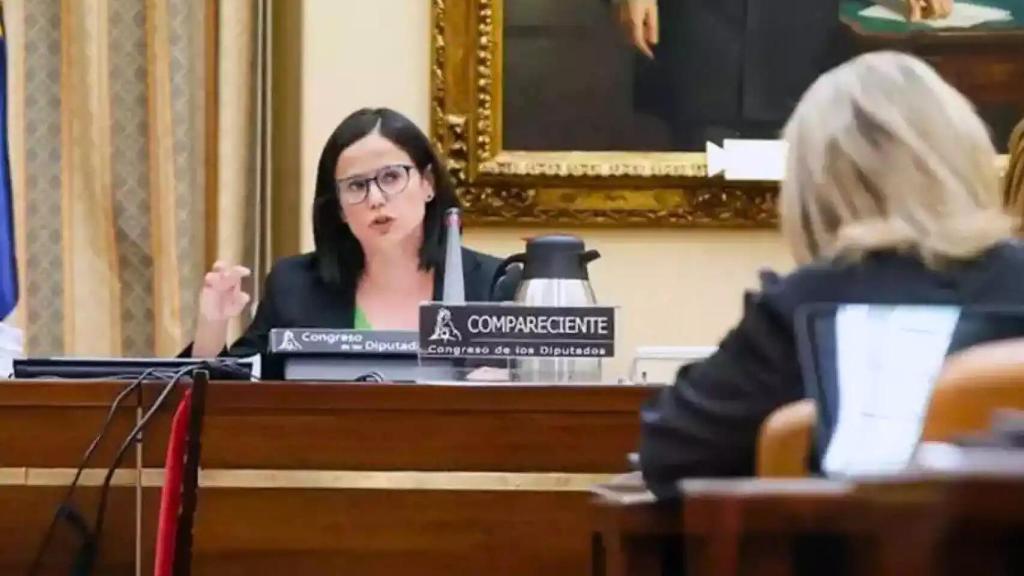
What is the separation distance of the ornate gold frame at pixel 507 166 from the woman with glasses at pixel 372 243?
0.68m

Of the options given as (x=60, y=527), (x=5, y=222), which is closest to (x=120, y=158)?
(x=5, y=222)

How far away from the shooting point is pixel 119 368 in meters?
2.16

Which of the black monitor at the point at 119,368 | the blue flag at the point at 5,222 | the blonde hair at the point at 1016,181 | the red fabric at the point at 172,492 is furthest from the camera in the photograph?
the blue flag at the point at 5,222

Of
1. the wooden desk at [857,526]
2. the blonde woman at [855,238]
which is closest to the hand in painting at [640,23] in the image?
the blonde woman at [855,238]

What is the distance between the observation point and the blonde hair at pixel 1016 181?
224 centimetres

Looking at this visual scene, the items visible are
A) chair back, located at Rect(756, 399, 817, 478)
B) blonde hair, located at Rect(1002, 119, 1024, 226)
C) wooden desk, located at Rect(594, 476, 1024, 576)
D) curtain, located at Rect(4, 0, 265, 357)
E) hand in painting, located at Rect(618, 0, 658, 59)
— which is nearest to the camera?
wooden desk, located at Rect(594, 476, 1024, 576)

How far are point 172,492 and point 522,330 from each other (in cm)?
56

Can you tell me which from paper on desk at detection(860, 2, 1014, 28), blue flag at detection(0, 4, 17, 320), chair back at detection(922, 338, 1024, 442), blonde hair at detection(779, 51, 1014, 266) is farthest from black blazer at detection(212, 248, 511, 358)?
chair back at detection(922, 338, 1024, 442)

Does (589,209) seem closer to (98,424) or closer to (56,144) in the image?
(56,144)

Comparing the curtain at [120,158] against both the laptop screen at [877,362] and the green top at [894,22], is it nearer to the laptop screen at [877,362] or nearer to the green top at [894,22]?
the green top at [894,22]

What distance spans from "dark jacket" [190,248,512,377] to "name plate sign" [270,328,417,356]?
0.56 m

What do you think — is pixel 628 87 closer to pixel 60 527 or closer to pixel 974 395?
pixel 60 527

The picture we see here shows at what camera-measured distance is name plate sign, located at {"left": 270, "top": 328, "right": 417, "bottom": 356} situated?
2215mm

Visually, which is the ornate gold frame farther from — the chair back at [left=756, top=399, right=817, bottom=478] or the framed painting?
the chair back at [left=756, top=399, right=817, bottom=478]
